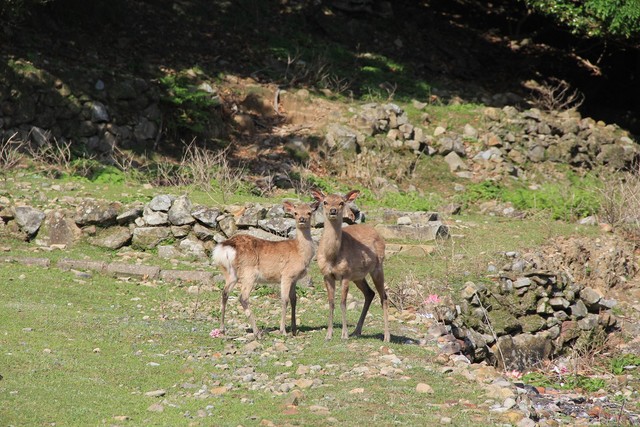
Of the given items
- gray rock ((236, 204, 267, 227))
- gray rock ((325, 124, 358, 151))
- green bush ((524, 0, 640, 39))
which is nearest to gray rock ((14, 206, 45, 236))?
gray rock ((236, 204, 267, 227))

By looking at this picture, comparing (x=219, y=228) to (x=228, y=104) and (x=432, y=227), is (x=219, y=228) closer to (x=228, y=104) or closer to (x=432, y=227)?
(x=432, y=227)

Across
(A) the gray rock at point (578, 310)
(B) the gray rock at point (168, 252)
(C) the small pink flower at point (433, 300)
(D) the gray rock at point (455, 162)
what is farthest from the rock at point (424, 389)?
(D) the gray rock at point (455, 162)

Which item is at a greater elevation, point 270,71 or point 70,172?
point 270,71

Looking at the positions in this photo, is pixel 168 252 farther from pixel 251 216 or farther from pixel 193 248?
pixel 251 216

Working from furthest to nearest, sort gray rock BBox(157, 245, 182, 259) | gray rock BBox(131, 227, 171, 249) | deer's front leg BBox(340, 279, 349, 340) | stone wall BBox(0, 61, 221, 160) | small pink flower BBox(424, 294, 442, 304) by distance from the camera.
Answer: stone wall BBox(0, 61, 221, 160) → gray rock BBox(131, 227, 171, 249) → gray rock BBox(157, 245, 182, 259) → small pink flower BBox(424, 294, 442, 304) → deer's front leg BBox(340, 279, 349, 340)

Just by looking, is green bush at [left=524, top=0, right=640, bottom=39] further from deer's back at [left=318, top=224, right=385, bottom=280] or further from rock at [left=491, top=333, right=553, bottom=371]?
deer's back at [left=318, top=224, right=385, bottom=280]

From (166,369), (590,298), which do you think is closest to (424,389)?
(166,369)

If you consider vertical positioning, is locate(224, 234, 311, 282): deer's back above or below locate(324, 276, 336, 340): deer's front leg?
above

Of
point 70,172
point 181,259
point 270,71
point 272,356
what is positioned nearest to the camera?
point 272,356

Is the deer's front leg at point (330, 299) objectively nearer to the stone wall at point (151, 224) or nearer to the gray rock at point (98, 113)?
Answer: the stone wall at point (151, 224)

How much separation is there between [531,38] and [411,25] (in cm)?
442

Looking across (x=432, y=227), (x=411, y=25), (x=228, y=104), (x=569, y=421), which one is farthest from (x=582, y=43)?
(x=569, y=421)

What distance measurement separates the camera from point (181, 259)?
16.1m

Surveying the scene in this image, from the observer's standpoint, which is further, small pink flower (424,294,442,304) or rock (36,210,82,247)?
rock (36,210,82,247)
